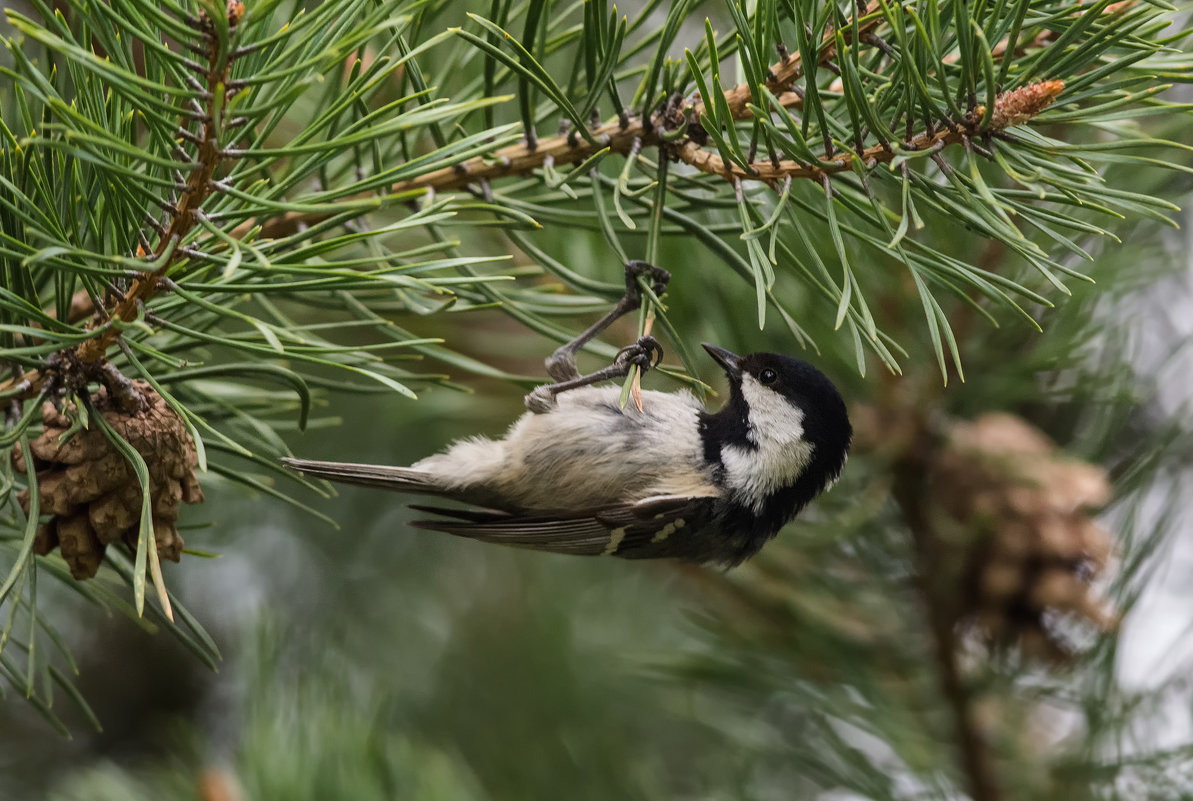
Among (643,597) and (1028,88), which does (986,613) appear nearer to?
(1028,88)

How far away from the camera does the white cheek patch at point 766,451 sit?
1869 millimetres

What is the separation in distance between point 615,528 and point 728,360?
1.15 ft

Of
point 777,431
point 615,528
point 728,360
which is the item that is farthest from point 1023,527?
point 615,528

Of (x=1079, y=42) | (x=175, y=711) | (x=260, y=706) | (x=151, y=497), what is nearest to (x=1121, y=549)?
(x=1079, y=42)

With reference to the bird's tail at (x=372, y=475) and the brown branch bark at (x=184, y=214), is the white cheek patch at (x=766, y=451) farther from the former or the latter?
the brown branch bark at (x=184, y=214)

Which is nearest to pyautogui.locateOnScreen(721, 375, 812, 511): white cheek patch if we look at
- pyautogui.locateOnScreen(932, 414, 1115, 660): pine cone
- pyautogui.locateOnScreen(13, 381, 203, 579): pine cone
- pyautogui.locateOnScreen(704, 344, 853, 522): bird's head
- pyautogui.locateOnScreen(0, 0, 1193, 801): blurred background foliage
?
pyautogui.locateOnScreen(704, 344, 853, 522): bird's head

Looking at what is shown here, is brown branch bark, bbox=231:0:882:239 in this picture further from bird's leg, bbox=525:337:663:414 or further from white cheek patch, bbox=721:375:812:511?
white cheek patch, bbox=721:375:812:511

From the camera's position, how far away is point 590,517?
1.89 metres

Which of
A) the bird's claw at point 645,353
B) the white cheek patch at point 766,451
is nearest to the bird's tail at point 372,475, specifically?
the bird's claw at point 645,353

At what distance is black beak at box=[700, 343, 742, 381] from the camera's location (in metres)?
1.88

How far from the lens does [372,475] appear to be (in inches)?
71.3

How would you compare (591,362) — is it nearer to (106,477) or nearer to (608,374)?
(608,374)

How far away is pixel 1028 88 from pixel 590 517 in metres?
1.04

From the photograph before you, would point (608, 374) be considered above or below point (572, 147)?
below
